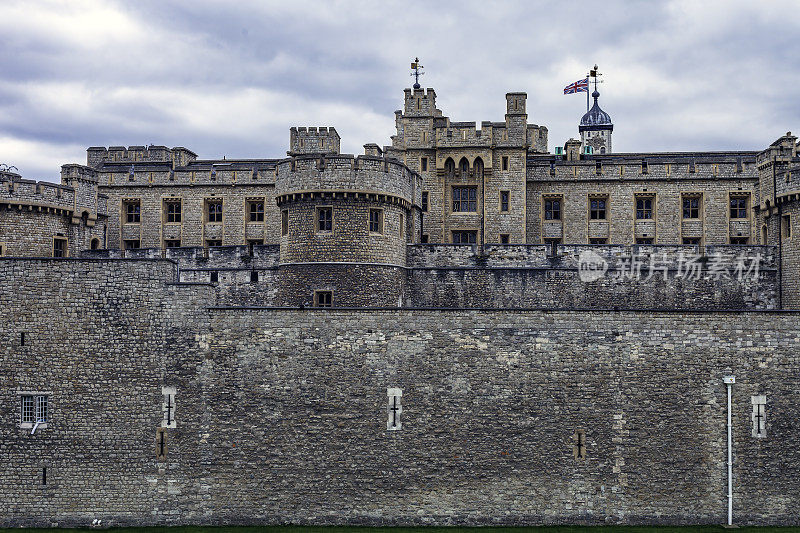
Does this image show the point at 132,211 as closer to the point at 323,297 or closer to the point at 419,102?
the point at 419,102

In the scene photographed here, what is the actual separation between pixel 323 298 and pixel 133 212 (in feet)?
71.1

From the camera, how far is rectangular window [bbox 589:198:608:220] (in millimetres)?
45000

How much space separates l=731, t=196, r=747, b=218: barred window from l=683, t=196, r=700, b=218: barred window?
188 centimetres

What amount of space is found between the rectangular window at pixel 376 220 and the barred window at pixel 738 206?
23343 mm

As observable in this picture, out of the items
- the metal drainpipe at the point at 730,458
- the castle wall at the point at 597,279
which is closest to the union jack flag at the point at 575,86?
the castle wall at the point at 597,279

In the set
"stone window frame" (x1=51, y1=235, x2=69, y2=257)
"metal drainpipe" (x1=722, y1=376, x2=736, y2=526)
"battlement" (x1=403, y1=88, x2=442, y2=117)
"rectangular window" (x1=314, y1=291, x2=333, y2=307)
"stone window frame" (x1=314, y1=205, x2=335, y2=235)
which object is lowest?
"metal drainpipe" (x1=722, y1=376, x2=736, y2=526)

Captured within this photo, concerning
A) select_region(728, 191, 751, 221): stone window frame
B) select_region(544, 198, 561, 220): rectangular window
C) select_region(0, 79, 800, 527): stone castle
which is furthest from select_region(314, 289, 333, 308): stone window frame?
select_region(728, 191, 751, 221): stone window frame

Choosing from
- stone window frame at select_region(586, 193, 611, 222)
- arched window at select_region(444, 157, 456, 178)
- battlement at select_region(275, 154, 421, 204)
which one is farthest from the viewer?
stone window frame at select_region(586, 193, 611, 222)

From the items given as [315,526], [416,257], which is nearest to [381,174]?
[416,257]

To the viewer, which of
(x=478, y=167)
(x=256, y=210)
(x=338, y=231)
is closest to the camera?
(x=338, y=231)

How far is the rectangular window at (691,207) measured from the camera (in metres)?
44.4

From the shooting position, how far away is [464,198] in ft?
147

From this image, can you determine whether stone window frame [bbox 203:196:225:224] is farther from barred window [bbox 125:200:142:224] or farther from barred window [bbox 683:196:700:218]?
barred window [bbox 683:196:700:218]

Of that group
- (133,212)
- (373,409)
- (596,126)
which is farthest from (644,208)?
(596,126)
